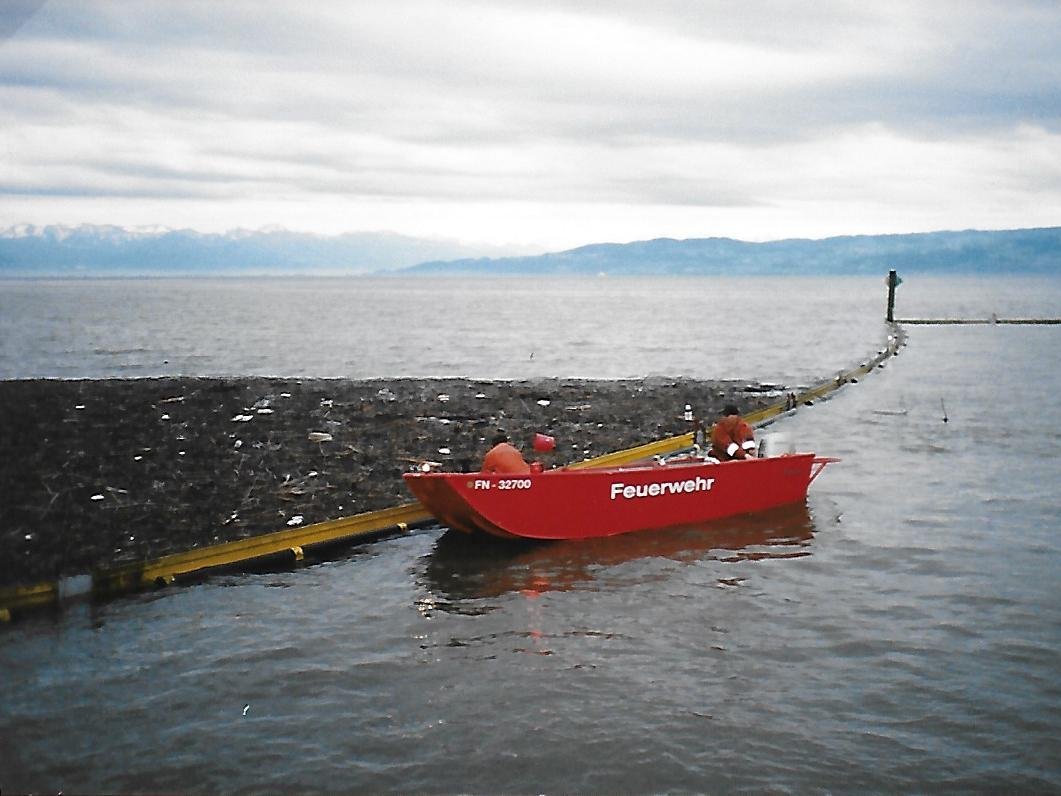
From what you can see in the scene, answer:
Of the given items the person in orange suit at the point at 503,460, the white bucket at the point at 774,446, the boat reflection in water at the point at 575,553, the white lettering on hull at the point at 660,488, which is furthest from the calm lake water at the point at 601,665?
the person in orange suit at the point at 503,460

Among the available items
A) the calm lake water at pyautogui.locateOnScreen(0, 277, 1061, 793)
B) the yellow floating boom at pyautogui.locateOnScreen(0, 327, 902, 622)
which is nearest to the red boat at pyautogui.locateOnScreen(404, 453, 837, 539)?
the calm lake water at pyautogui.locateOnScreen(0, 277, 1061, 793)

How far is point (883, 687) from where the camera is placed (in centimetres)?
1243

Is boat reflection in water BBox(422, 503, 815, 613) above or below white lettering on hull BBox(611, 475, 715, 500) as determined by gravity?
below

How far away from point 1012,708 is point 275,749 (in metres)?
8.27

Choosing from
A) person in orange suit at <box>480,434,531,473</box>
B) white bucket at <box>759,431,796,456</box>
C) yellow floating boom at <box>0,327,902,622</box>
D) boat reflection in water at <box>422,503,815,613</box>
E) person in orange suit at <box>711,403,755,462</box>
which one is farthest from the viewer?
white bucket at <box>759,431,796,456</box>

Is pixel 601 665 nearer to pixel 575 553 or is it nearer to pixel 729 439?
pixel 575 553

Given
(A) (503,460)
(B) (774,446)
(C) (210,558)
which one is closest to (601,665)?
→ (A) (503,460)

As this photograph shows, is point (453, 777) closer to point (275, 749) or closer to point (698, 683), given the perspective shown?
point (275, 749)

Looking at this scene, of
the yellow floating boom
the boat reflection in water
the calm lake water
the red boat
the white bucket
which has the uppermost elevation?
the white bucket

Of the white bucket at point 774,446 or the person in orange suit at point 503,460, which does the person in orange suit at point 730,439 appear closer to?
the white bucket at point 774,446

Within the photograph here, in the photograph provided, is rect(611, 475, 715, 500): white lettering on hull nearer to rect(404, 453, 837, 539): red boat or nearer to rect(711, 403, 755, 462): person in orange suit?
rect(404, 453, 837, 539): red boat

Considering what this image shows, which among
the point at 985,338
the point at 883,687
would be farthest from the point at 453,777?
the point at 985,338

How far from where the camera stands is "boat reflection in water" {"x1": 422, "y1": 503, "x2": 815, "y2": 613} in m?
16.2

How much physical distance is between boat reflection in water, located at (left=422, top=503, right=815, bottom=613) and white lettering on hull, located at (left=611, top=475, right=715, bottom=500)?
2.46ft
